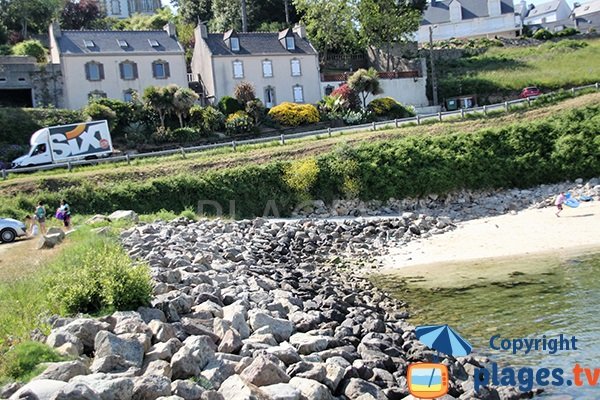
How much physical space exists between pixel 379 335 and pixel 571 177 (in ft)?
96.0

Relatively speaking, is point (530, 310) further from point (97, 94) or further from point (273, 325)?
point (97, 94)

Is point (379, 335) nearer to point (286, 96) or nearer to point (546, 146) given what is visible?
point (546, 146)

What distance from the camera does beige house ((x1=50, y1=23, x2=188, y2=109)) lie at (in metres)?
50.2

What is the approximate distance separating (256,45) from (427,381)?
163ft

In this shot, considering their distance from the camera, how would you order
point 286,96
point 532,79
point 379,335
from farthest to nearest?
point 532,79 < point 286,96 < point 379,335

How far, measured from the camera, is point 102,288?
42.7ft

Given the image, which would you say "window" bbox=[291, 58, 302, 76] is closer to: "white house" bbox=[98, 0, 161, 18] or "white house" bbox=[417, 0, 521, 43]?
"white house" bbox=[417, 0, 521, 43]

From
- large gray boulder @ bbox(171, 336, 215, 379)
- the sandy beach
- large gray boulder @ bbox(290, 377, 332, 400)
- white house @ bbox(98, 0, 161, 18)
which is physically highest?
white house @ bbox(98, 0, 161, 18)

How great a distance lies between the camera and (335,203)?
3709cm

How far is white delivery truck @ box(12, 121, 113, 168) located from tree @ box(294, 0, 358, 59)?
2960cm

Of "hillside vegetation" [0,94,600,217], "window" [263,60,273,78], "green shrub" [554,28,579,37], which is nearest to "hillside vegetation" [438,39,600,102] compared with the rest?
"green shrub" [554,28,579,37]

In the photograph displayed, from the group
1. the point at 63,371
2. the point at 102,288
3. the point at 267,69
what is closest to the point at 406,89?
the point at 267,69

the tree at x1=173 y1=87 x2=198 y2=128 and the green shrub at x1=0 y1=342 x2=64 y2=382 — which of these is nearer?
the green shrub at x1=0 y1=342 x2=64 y2=382

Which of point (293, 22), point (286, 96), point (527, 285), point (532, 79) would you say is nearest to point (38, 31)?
point (293, 22)
